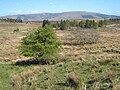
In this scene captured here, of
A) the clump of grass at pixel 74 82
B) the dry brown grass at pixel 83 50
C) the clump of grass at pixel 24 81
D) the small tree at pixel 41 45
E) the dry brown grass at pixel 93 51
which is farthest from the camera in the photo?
the dry brown grass at pixel 83 50

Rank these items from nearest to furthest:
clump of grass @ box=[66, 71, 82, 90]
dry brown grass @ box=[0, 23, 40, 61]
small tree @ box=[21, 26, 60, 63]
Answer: clump of grass @ box=[66, 71, 82, 90]
small tree @ box=[21, 26, 60, 63]
dry brown grass @ box=[0, 23, 40, 61]

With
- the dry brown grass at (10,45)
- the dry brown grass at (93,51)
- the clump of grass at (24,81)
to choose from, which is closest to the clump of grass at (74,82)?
the clump of grass at (24,81)

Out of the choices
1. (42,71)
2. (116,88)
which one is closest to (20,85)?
(42,71)

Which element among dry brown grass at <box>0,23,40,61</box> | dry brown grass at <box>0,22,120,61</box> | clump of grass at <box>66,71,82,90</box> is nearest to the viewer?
clump of grass at <box>66,71,82,90</box>

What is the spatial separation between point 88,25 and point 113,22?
2315 inches

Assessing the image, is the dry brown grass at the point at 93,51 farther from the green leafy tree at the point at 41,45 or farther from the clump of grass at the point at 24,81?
the clump of grass at the point at 24,81

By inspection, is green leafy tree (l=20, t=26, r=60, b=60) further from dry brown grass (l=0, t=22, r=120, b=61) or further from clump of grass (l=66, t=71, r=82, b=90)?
clump of grass (l=66, t=71, r=82, b=90)

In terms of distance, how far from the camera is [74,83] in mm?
13023

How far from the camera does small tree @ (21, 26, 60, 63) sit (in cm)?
2620

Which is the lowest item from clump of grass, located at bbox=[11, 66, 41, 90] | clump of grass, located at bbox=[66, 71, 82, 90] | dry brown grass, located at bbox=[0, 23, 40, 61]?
dry brown grass, located at bbox=[0, 23, 40, 61]

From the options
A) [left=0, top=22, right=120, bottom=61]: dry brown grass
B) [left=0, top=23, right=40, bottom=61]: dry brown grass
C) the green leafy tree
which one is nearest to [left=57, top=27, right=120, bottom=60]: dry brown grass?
[left=0, top=22, right=120, bottom=61]: dry brown grass

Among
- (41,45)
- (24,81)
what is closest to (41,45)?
(41,45)

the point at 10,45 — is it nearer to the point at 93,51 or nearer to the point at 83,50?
the point at 83,50

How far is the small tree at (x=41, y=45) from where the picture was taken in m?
26.2
